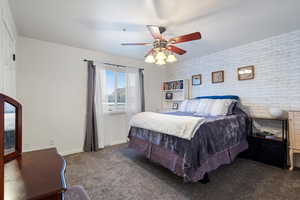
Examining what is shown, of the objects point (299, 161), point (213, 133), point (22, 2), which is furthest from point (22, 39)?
point (299, 161)

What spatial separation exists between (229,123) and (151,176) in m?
1.64

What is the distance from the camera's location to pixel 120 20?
7.35 feet

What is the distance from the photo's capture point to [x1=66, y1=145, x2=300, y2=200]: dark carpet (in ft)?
6.07

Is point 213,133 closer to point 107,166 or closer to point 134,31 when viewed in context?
point 107,166

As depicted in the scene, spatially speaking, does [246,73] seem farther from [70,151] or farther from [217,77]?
[70,151]

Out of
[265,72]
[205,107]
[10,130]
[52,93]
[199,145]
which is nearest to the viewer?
[10,130]

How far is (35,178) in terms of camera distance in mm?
767

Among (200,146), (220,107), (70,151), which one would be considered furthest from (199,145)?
(70,151)

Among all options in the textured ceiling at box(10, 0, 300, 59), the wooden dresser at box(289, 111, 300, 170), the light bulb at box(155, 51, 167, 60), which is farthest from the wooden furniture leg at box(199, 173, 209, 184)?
the textured ceiling at box(10, 0, 300, 59)

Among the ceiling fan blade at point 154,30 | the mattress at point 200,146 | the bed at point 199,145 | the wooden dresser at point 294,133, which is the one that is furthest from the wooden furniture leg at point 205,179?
the ceiling fan blade at point 154,30

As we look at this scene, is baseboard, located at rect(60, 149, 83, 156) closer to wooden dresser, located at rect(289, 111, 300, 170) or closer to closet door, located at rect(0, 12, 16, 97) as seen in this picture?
closet door, located at rect(0, 12, 16, 97)

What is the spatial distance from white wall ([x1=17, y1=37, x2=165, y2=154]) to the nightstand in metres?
3.73

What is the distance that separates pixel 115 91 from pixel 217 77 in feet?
9.07

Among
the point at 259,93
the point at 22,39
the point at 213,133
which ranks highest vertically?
the point at 22,39
